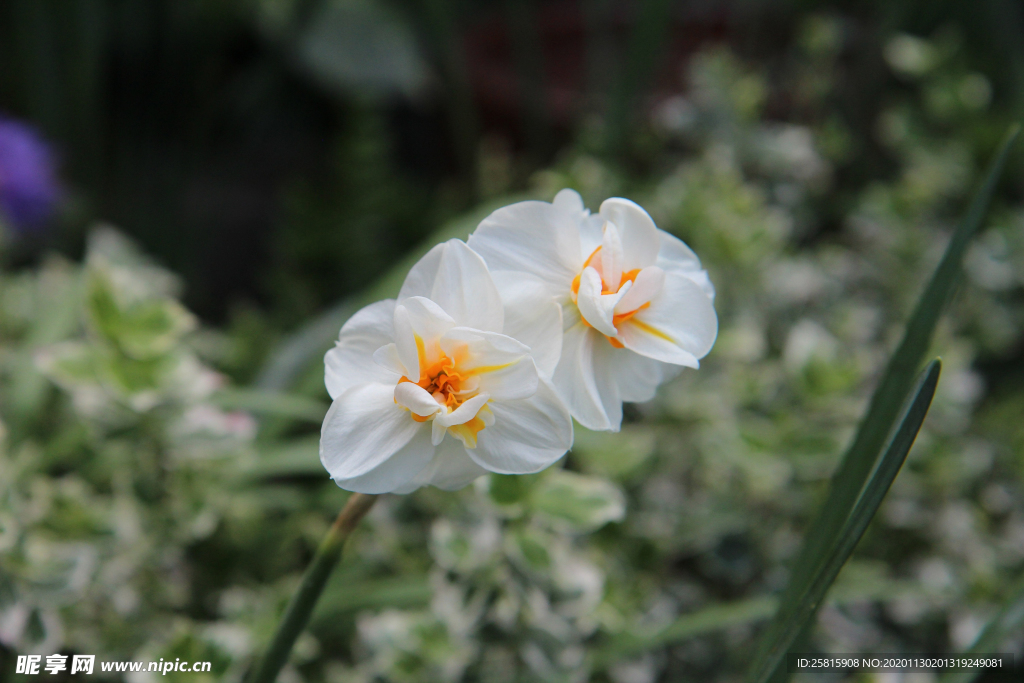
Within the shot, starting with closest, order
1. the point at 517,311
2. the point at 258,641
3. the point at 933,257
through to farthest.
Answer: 1. the point at 517,311
2. the point at 258,641
3. the point at 933,257

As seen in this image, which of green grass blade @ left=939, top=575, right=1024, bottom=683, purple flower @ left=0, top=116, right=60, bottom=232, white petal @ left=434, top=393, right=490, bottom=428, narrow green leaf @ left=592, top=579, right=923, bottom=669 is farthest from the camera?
purple flower @ left=0, top=116, right=60, bottom=232

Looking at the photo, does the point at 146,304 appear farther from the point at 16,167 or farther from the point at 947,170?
the point at 947,170

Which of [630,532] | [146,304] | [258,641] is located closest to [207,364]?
[146,304]

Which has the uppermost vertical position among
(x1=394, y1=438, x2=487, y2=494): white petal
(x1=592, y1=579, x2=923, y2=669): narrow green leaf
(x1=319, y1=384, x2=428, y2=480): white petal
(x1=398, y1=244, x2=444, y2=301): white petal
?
(x1=398, y1=244, x2=444, y2=301): white petal

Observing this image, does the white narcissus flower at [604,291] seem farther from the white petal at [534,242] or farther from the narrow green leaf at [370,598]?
the narrow green leaf at [370,598]

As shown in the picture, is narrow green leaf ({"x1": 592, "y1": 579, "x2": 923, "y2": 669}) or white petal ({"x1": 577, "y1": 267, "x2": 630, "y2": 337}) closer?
white petal ({"x1": 577, "y1": 267, "x2": 630, "y2": 337})

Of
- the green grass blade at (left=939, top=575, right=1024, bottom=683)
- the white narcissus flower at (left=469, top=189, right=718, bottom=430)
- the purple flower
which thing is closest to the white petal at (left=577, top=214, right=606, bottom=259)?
the white narcissus flower at (left=469, top=189, right=718, bottom=430)

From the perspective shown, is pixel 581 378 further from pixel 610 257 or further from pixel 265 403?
pixel 265 403

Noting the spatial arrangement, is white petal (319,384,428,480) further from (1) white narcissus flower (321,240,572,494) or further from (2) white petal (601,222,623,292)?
(2) white petal (601,222,623,292)
